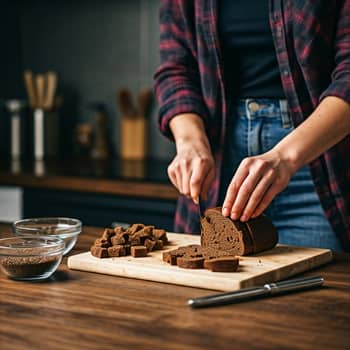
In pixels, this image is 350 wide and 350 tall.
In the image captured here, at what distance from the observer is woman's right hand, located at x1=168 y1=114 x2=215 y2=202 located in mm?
1787

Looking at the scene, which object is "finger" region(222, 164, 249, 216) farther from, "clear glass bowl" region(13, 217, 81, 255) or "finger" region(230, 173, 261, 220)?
"clear glass bowl" region(13, 217, 81, 255)

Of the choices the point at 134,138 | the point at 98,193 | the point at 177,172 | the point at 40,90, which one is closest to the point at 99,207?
the point at 98,193

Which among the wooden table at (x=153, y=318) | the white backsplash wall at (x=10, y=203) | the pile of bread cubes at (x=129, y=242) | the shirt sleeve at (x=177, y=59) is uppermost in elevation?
the shirt sleeve at (x=177, y=59)

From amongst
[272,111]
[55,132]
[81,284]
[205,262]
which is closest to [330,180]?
[272,111]

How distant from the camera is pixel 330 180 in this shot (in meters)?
2.02

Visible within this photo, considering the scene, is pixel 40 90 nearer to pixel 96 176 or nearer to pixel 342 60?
pixel 96 176

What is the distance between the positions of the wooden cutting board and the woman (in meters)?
0.24

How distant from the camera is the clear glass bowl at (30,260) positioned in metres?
1.45

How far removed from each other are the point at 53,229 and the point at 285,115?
67 cm

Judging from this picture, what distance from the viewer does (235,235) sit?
1683mm

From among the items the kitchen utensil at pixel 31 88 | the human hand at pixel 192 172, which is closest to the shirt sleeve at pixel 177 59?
the human hand at pixel 192 172

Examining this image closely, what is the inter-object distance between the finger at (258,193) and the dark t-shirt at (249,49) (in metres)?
0.46

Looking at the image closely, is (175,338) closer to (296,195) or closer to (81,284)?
(81,284)

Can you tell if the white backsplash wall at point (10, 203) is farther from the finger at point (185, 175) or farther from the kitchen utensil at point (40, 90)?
the finger at point (185, 175)
